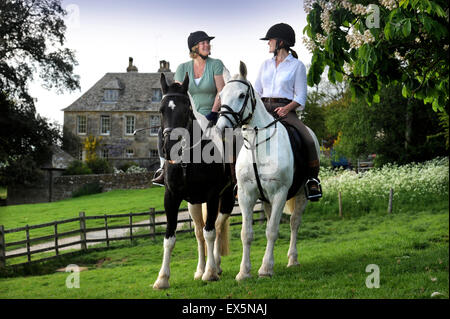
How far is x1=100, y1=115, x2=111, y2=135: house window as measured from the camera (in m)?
49.7

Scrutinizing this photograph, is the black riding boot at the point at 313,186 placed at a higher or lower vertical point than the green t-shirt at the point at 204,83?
lower

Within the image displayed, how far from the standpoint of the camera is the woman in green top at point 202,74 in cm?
692

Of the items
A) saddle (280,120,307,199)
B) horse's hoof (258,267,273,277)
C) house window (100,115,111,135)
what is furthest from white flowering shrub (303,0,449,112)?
house window (100,115,111,135)

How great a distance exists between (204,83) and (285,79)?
1.16 m

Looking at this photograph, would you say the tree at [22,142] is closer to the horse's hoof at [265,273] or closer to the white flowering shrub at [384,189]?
the white flowering shrub at [384,189]

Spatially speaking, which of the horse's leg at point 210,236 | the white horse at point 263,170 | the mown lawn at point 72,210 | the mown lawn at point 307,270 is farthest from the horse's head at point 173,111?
the mown lawn at point 72,210

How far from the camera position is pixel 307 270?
23.5 ft

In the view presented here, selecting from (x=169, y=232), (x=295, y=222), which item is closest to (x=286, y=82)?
(x=295, y=222)

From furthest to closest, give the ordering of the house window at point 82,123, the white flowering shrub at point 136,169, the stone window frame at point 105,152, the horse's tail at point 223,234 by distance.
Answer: the house window at point 82,123 < the stone window frame at point 105,152 < the white flowering shrub at point 136,169 < the horse's tail at point 223,234

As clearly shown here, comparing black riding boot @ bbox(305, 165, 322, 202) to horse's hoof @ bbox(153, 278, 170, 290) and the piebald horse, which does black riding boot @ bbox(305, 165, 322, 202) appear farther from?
horse's hoof @ bbox(153, 278, 170, 290)

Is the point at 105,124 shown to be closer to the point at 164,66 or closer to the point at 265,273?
the point at 164,66

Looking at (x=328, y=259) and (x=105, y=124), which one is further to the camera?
(x=105, y=124)

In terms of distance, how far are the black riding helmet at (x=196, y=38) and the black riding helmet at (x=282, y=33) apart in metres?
0.88
